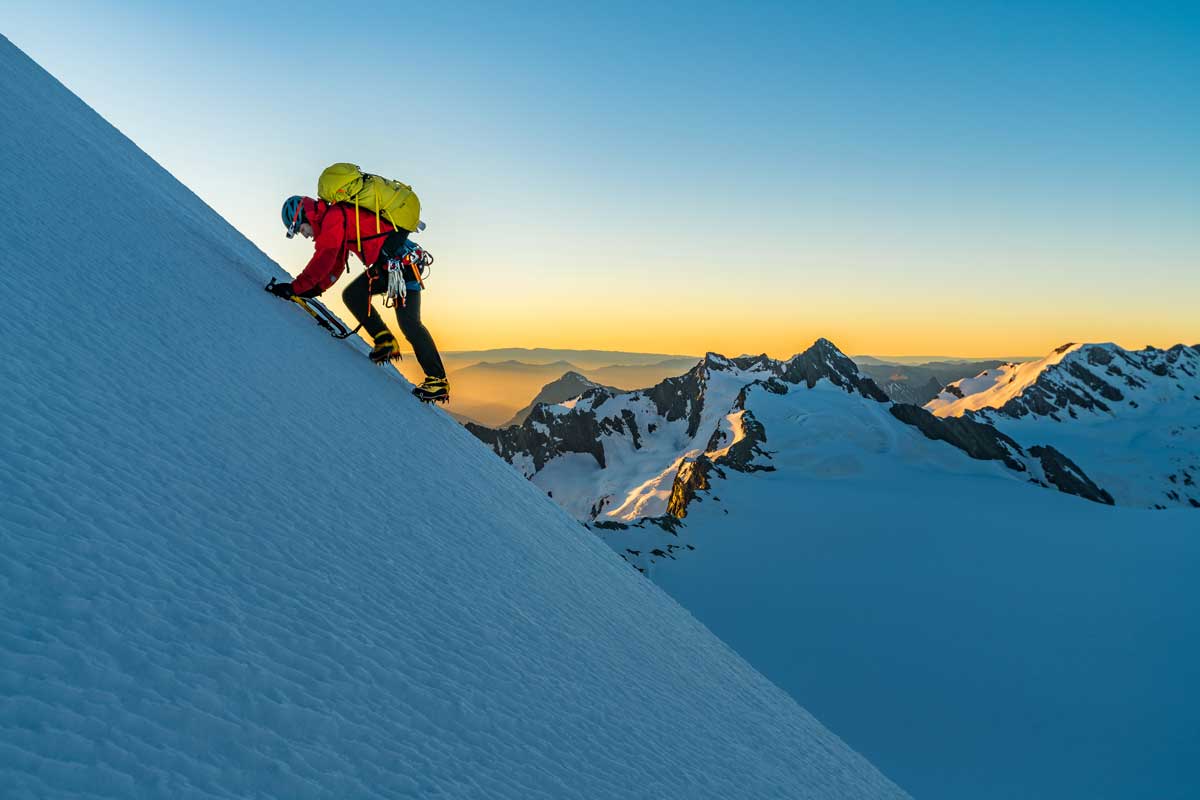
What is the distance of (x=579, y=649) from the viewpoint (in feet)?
11.1

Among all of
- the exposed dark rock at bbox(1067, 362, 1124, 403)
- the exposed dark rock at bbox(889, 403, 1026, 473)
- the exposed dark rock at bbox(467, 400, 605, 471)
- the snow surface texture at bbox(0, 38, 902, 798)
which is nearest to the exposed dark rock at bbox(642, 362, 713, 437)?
the exposed dark rock at bbox(467, 400, 605, 471)

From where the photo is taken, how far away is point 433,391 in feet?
22.3

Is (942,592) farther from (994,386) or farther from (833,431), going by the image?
(994,386)

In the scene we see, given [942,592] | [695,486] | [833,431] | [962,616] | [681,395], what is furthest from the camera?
[681,395]

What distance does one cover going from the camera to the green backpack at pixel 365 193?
20.0 ft

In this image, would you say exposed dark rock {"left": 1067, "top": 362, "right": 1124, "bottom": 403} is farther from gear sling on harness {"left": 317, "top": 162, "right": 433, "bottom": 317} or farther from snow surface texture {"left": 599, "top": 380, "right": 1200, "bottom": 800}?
gear sling on harness {"left": 317, "top": 162, "right": 433, "bottom": 317}

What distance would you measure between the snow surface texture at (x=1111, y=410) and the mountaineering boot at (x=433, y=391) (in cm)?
11878

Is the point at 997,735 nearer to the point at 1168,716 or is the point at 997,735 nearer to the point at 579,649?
the point at 1168,716

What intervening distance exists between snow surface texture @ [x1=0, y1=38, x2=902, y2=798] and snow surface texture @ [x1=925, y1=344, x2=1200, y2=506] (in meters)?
120

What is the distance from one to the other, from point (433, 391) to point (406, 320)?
0.77m

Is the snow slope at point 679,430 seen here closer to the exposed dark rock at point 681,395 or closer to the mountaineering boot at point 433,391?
the exposed dark rock at point 681,395

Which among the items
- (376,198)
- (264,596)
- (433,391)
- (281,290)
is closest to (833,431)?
(433,391)

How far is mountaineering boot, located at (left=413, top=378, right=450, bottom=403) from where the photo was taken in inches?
266

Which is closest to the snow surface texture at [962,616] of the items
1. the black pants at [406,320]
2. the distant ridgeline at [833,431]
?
the distant ridgeline at [833,431]
